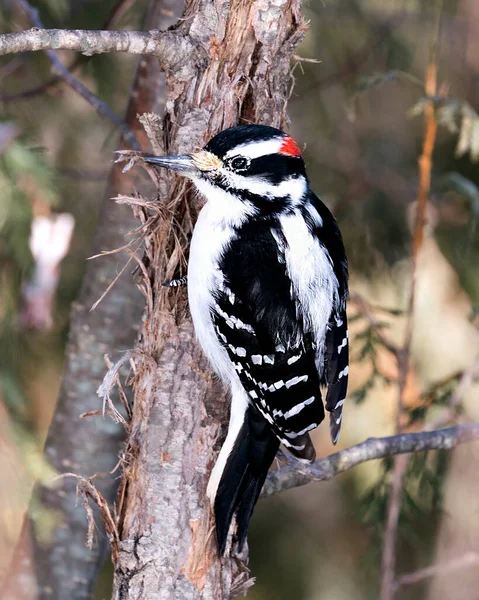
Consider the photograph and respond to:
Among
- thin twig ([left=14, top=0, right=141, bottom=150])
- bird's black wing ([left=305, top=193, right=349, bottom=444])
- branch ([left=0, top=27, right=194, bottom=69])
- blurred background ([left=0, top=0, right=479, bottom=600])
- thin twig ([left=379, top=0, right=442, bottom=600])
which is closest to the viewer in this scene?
branch ([left=0, top=27, right=194, bottom=69])

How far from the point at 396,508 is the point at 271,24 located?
1.78 meters

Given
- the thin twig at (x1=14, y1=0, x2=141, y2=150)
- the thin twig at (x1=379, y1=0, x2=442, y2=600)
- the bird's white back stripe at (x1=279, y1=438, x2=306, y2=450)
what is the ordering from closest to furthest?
the bird's white back stripe at (x1=279, y1=438, x2=306, y2=450) → the thin twig at (x1=14, y1=0, x2=141, y2=150) → the thin twig at (x1=379, y1=0, x2=442, y2=600)

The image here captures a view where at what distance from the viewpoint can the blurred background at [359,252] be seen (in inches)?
126

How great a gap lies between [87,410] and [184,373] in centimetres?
118

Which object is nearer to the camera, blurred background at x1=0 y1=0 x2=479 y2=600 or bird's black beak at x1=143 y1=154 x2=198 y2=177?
bird's black beak at x1=143 y1=154 x2=198 y2=177

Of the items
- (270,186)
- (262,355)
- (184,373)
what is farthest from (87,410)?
(270,186)

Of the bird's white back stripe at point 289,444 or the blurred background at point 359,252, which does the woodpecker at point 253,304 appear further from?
the blurred background at point 359,252

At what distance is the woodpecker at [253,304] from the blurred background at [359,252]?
0.94 meters

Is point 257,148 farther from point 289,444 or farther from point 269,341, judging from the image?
point 289,444

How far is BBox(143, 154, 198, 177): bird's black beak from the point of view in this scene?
2.06m

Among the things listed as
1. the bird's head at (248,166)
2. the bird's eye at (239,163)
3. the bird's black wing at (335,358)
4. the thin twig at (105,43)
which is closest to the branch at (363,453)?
the bird's black wing at (335,358)

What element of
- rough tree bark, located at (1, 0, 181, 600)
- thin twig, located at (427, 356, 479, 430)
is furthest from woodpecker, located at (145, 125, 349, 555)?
rough tree bark, located at (1, 0, 181, 600)

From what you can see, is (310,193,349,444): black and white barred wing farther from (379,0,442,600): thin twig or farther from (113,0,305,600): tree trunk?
(379,0,442,600): thin twig

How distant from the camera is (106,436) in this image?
3.25 metres
